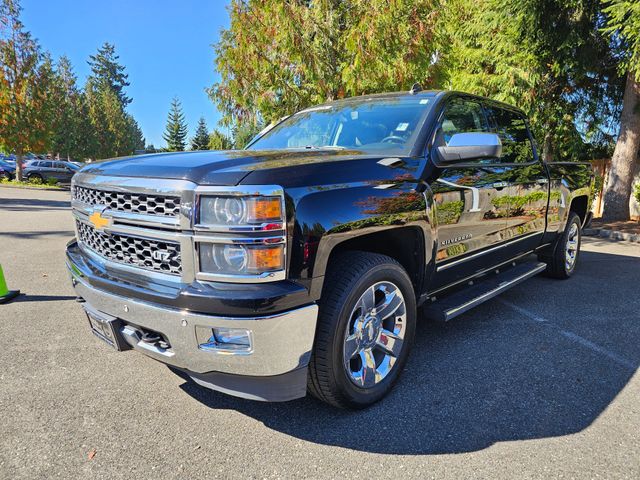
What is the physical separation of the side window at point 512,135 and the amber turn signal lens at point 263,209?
262 centimetres

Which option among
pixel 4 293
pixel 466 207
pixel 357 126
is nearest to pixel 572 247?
pixel 466 207

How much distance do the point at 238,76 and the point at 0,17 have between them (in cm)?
1985

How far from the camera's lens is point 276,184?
6.63 feet

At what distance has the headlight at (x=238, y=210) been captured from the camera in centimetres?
195

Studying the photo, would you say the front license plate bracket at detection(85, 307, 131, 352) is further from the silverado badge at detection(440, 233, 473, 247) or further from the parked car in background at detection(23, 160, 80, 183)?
the parked car in background at detection(23, 160, 80, 183)

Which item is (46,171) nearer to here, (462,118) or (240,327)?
(462,118)

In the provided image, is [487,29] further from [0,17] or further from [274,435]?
[0,17]

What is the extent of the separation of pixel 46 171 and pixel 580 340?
97.6 ft

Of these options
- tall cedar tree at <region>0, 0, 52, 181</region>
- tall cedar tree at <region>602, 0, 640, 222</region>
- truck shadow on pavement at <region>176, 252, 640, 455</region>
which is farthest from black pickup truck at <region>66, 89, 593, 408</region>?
tall cedar tree at <region>0, 0, 52, 181</region>

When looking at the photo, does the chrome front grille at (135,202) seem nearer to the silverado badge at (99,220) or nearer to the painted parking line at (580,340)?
the silverado badge at (99,220)

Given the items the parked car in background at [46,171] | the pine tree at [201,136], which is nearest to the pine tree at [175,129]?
the pine tree at [201,136]

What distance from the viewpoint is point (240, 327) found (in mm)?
1947

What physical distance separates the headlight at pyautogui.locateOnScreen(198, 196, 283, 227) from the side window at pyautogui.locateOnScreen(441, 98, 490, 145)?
1708 millimetres

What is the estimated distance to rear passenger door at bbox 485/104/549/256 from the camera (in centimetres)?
389
